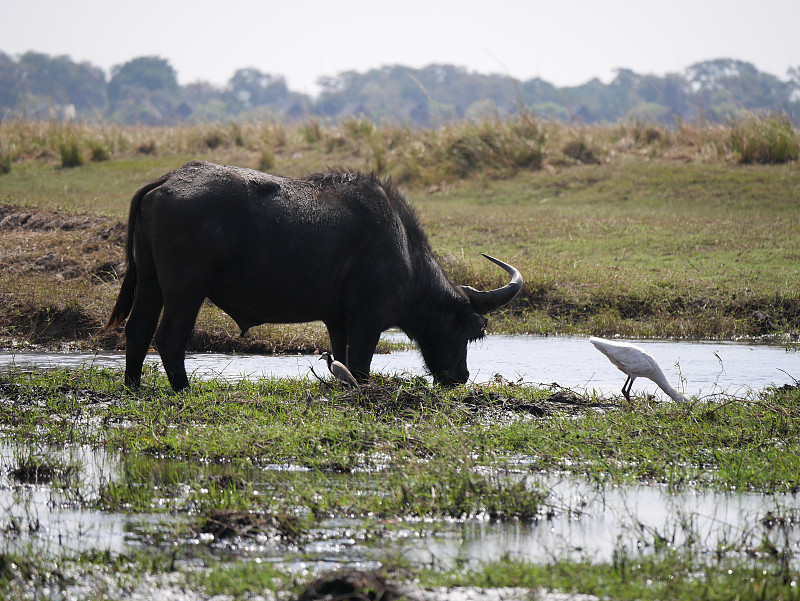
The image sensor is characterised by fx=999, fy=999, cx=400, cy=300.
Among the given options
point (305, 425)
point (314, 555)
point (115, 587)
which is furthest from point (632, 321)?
point (115, 587)

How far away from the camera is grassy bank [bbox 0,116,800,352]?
36.0 ft

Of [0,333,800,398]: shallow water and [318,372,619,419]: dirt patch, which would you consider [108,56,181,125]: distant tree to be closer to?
[0,333,800,398]: shallow water

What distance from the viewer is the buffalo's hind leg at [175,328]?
713 centimetres

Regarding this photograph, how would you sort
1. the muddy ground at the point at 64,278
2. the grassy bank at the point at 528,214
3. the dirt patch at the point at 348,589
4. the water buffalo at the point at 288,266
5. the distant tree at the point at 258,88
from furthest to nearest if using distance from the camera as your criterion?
the distant tree at the point at 258,88, the grassy bank at the point at 528,214, the muddy ground at the point at 64,278, the water buffalo at the point at 288,266, the dirt patch at the point at 348,589

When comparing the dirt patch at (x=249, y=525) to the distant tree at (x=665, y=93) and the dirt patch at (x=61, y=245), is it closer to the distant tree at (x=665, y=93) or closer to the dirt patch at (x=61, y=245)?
the dirt patch at (x=61, y=245)

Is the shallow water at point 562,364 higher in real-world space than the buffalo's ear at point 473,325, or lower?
lower

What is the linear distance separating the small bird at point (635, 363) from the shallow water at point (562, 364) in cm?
27

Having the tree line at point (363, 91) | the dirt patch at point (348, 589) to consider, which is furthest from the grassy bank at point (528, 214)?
the tree line at point (363, 91)

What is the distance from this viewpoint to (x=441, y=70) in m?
134

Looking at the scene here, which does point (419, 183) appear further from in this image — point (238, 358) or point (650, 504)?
point (650, 504)

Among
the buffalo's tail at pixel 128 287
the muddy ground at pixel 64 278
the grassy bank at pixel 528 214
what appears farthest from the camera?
the grassy bank at pixel 528 214

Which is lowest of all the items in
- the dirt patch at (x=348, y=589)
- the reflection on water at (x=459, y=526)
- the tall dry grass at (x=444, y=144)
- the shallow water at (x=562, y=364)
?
the shallow water at (x=562, y=364)

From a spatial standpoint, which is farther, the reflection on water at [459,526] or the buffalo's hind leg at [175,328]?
the buffalo's hind leg at [175,328]

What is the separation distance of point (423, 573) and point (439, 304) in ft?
14.6
